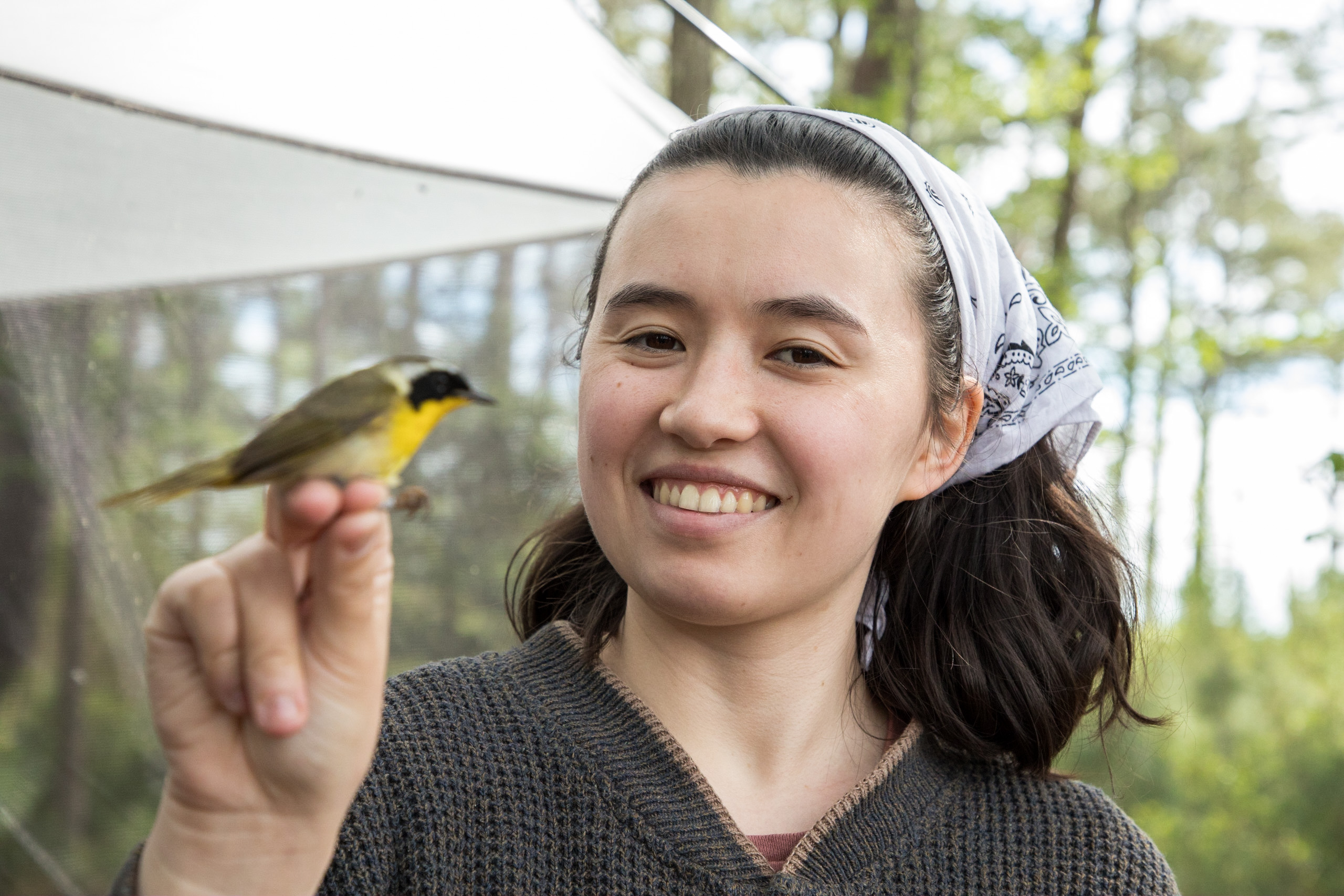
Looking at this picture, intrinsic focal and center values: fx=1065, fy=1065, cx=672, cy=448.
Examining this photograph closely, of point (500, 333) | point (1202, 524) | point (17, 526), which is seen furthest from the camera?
point (1202, 524)

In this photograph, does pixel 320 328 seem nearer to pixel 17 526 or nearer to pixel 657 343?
pixel 17 526

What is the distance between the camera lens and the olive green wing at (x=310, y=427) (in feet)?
3.37

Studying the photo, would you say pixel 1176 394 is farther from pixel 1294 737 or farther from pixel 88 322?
pixel 88 322

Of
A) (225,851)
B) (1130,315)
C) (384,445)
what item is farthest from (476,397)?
(1130,315)

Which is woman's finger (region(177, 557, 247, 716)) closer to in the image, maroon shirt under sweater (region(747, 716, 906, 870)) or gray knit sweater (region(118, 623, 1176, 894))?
gray knit sweater (region(118, 623, 1176, 894))

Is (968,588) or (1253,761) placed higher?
(968,588)

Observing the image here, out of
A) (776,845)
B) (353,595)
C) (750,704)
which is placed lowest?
(776,845)

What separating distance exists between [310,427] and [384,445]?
0.24 ft

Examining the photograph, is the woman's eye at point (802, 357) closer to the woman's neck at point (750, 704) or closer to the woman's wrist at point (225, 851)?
the woman's neck at point (750, 704)

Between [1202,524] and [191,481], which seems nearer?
[191,481]

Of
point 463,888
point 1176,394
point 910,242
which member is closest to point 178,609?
point 463,888

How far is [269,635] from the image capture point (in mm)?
1138

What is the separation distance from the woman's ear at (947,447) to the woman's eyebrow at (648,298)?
1.90ft

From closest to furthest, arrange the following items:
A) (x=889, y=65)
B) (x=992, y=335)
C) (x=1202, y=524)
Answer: (x=992, y=335) → (x=889, y=65) → (x=1202, y=524)
